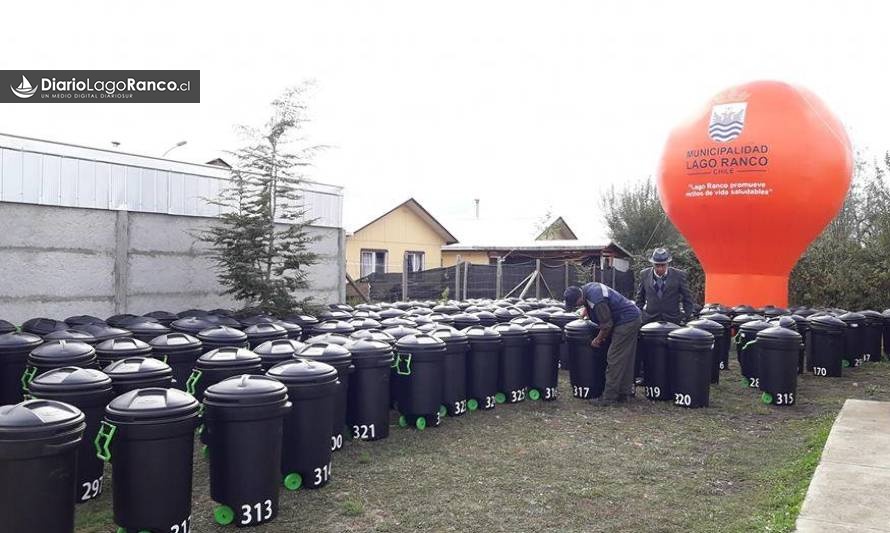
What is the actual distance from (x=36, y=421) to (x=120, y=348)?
3.06m

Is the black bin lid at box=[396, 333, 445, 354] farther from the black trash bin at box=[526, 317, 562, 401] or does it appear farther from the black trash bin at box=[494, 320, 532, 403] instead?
the black trash bin at box=[526, 317, 562, 401]

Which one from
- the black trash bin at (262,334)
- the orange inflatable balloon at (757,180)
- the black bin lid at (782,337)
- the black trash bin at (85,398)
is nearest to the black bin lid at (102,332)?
the black trash bin at (262,334)

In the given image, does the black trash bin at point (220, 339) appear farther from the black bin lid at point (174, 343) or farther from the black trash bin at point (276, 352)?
the black trash bin at point (276, 352)

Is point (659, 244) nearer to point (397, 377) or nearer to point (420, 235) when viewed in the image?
point (420, 235)

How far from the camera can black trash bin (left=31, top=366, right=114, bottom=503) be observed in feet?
16.6

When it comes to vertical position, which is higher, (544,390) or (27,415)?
(27,415)

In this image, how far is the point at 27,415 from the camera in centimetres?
384

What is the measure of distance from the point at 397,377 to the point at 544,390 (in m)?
2.48

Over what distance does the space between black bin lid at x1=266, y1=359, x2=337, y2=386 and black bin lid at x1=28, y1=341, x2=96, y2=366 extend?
1.93 meters

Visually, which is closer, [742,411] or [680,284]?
[742,411]

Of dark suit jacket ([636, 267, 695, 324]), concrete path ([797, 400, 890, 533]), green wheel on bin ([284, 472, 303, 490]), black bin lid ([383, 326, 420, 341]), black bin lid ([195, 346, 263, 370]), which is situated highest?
dark suit jacket ([636, 267, 695, 324])

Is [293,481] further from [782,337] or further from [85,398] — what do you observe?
[782,337]

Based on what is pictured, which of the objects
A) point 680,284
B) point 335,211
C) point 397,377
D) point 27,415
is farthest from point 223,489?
point 335,211

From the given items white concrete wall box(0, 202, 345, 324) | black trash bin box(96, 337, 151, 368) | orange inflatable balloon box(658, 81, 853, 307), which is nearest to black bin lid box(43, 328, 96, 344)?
black trash bin box(96, 337, 151, 368)
